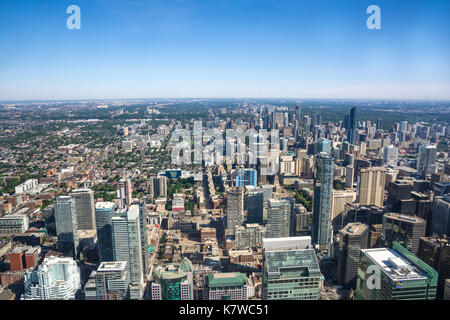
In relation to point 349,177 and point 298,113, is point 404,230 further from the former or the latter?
point 298,113

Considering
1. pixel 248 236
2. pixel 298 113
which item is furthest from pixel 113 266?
pixel 298 113

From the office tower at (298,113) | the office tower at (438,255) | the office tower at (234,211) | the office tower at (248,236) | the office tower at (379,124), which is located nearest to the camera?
the office tower at (438,255)

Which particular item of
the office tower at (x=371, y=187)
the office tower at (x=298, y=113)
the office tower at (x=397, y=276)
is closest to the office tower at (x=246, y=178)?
the office tower at (x=371, y=187)

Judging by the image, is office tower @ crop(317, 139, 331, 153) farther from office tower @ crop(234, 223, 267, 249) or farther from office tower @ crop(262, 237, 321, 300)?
office tower @ crop(262, 237, 321, 300)

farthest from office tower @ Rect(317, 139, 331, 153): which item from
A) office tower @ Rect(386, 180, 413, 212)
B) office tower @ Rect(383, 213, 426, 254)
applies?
office tower @ Rect(383, 213, 426, 254)

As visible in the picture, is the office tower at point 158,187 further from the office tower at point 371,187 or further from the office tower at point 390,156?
the office tower at point 390,156
